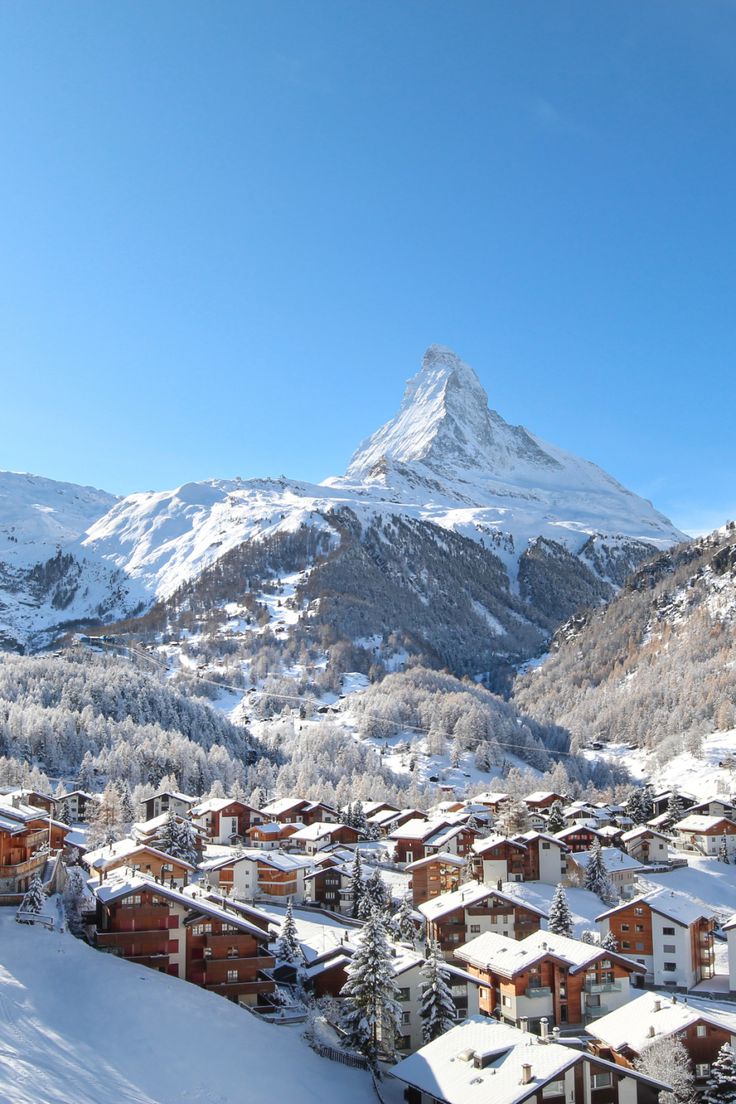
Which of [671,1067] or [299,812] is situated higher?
[671,1067]

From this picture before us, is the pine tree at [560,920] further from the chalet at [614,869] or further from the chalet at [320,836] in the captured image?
the chalet at [320,836]

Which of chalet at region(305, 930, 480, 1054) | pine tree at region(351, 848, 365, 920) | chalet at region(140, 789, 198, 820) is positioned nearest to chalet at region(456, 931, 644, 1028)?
chalet at region(305, 930, 480, 1054)

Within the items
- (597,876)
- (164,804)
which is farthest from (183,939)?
(164,804)

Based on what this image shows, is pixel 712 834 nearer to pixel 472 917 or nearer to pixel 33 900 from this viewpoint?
pixel 472 917

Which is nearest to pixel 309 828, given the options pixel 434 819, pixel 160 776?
pixel 434 819

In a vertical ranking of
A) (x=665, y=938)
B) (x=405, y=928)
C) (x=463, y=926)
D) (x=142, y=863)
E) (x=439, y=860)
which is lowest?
(x=405, y=928)

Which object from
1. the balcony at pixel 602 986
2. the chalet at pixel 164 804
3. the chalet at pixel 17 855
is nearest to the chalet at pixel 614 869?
the balcony at pixel 602 986
